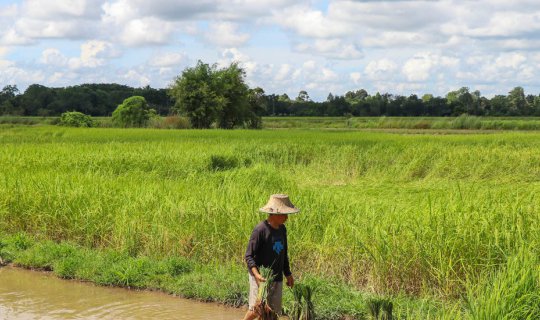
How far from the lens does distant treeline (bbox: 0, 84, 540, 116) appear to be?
73812 mm

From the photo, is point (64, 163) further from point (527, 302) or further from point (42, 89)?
point (42, 89)

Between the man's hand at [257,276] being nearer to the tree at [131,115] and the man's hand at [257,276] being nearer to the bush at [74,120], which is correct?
the bush at [74,120]

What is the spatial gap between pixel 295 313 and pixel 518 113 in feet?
261

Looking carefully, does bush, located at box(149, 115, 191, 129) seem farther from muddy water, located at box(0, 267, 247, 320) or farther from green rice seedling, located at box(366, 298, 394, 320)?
green rice seedling, located at box(366, 298, 394, 320)

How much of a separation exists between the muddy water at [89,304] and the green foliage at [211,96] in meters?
33.1

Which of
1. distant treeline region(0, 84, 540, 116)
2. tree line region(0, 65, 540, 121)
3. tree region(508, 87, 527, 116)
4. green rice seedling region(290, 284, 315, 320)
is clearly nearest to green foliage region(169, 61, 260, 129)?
tree line region(0, 65, 540, 121)

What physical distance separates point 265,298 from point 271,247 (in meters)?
0.39

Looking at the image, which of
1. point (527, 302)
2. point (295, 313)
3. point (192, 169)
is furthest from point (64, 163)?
point (527, 302)

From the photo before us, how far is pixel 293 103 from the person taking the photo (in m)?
93.5

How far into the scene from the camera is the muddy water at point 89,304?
6.42 meters

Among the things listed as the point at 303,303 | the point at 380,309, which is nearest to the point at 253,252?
the point at 303,303

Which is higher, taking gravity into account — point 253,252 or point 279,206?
point 279,206

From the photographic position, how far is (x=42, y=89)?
76.3 m

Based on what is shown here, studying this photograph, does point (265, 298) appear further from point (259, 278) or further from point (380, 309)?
point (380, 309)
